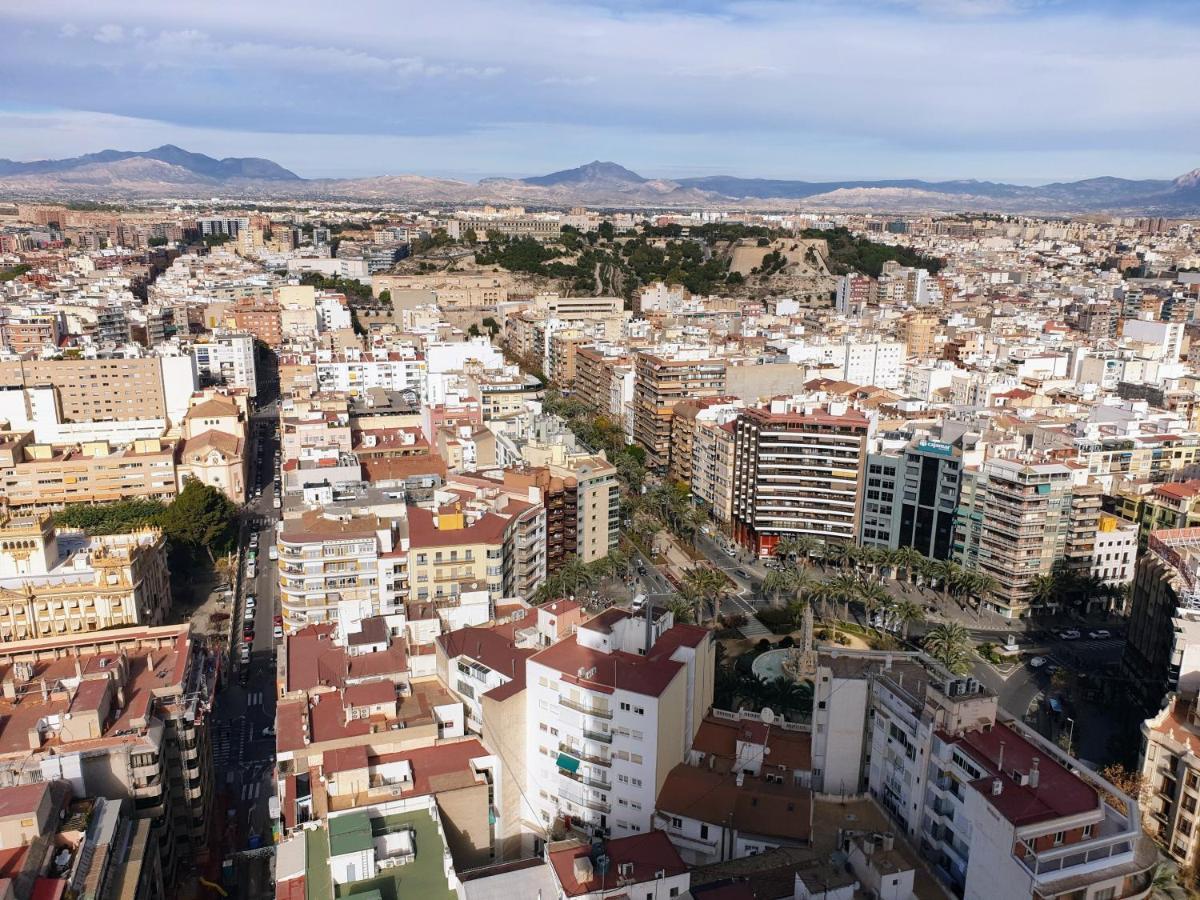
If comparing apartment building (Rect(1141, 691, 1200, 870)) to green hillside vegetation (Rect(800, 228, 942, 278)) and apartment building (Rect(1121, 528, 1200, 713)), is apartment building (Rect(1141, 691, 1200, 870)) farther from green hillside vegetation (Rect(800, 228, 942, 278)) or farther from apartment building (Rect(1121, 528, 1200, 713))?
green hillside vegetation (Rect(800, 228, 942, 278))

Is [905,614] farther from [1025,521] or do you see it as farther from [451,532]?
[451,532]

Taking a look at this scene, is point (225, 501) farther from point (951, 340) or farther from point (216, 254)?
point (216, 254)

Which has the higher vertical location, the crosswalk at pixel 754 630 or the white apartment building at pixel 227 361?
the white apartment building at pixel 227 361

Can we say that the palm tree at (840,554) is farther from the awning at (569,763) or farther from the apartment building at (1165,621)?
the awning at (569,763)

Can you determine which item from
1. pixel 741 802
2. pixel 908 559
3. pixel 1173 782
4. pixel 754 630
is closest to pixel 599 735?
pixel 741 802

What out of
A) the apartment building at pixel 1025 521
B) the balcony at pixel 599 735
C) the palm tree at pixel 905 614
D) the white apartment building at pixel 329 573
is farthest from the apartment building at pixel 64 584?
the apartment building at pixel 1025 521

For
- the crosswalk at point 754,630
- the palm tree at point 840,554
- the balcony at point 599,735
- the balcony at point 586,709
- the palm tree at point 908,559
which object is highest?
the balcony at point 586,709

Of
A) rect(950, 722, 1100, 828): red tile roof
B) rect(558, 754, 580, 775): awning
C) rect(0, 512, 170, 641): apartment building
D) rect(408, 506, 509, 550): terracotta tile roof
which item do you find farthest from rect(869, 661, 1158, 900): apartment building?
rect(0, 512, 170, 641): apartment building
